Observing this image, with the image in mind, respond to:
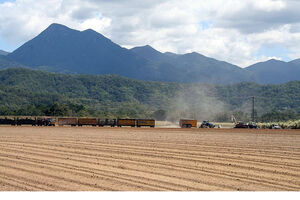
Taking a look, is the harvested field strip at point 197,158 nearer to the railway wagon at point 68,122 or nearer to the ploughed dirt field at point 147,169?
the ploughed dirt field at point 147,169

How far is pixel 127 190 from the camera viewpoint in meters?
14.4

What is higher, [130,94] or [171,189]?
[130,94]

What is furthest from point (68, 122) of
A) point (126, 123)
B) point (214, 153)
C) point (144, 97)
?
point (144, 97)

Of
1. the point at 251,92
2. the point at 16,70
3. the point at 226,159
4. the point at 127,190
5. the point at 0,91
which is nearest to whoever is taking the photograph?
the point at 127,190

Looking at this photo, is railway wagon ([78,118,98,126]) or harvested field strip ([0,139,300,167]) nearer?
harvested field strip ([0,139,300,167])

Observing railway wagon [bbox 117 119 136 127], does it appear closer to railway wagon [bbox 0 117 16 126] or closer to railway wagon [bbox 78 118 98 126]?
railway wagon [bbox 78 118 98 126]

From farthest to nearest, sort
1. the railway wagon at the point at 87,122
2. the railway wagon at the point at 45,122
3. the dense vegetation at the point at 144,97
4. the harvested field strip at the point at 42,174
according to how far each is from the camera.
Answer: the dense vegetation at the point at 144,97 → the railway wagon at the point at 87,122 → the railway wagon at the point at 45,122 → the harvested field strip at the point at 42,174

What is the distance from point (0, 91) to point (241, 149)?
133 meters

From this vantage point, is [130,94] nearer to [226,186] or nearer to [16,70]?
[16,70]

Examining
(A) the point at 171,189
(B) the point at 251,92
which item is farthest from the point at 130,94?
(A) the point at 171,189

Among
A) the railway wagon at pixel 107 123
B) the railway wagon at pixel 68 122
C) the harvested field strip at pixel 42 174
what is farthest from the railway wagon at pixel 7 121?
the harvested field strip at pixel 42 174

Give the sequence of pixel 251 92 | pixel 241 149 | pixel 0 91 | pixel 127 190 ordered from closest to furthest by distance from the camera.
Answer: pixel 127 190
pixel 241 149
pixel 0 91
pixel 251 92

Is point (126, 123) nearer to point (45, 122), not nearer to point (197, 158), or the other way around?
point (45, 122)

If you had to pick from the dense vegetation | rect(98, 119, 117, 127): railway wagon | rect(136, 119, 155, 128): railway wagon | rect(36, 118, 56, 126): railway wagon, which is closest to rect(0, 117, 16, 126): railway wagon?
rect(36, 118, 56, 126): railway wagon
